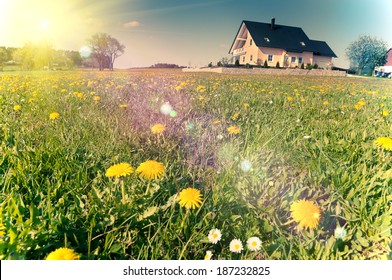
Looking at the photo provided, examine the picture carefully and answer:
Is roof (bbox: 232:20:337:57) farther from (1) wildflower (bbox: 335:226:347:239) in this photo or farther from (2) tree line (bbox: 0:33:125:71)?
(1) wildflower (bbox: 335:226:347:239)

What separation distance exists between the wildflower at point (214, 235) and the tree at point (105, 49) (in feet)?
3.67

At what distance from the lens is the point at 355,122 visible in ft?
4.21

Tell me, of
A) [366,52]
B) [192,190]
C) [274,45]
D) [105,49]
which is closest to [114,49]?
[105,49]

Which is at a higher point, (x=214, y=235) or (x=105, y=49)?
(x=105, y=49)

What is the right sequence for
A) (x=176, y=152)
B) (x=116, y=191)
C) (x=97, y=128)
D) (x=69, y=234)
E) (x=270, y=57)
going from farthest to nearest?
(x=270, y=57) < (x=97, y=128) < (x=176, y=152) < (x=116, y=191) < (x=69, y=234)

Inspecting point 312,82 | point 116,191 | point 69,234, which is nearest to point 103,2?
point 116,191

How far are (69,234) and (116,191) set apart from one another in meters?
0.15

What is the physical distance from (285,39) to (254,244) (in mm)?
1404

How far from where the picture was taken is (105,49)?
142 centimetres

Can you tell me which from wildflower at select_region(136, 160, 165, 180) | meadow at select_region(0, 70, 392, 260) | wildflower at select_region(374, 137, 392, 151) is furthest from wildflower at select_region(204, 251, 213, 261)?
wildflower at select_region(374, 137, 392, 151)

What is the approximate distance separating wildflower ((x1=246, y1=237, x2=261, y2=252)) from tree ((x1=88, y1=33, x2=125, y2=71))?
46.1 inches

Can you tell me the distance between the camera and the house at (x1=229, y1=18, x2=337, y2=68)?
4.90 feet

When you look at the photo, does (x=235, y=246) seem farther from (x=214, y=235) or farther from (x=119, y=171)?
(x=119, y=171)
